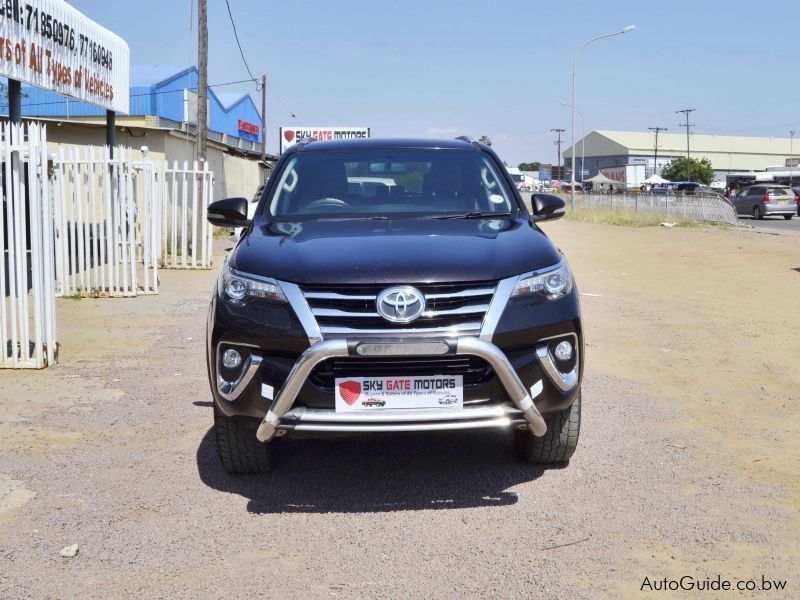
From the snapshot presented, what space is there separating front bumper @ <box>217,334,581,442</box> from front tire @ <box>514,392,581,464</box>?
1.46 ft

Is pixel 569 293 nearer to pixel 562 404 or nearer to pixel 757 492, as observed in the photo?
pixel 562 404

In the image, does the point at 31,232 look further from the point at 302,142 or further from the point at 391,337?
the point at 391,337

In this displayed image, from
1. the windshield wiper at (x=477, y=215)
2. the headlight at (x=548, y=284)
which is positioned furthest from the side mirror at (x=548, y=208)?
the headlight at (x=548, y=284)

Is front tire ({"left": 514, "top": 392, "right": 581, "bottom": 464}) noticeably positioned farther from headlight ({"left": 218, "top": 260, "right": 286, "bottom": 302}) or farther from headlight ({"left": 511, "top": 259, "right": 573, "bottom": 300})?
headlight ({"left": 218, "top": 260, "right": 286, "bottom": 302})

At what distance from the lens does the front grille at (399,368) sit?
404cm

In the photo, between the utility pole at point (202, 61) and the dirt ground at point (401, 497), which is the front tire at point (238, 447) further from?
Answer: the utility pole at point (202, 61)

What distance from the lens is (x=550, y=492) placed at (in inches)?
177

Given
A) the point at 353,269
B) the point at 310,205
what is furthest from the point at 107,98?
the point at 353,269

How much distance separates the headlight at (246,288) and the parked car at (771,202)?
40022 mm

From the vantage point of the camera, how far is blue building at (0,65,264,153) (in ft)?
111

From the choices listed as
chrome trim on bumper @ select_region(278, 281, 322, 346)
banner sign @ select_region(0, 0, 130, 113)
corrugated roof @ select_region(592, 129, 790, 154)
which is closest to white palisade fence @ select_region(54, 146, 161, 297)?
banner sign @ select_region(0, 0, 130, 113)

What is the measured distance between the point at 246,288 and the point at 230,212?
1.22m

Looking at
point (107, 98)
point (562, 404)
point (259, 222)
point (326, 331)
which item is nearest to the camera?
point (326, 331)

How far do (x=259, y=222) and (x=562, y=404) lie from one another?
78.1 inches
